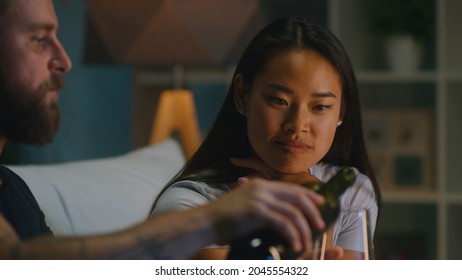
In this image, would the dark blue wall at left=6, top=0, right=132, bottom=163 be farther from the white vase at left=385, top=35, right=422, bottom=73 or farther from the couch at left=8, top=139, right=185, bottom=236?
the white vase at left=385, top=35, right=422, bottom=73

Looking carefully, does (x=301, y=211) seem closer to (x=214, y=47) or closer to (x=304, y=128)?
(x=304, y=128)

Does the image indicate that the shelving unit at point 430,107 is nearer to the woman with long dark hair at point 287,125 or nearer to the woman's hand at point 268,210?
the woman with long dark hair at point 287,125

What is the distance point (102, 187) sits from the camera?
1.08 m

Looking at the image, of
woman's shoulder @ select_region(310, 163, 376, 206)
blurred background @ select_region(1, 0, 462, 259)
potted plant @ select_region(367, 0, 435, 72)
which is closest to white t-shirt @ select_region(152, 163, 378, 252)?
woman's shoulder @ select_region(310, 163, 376, 206)

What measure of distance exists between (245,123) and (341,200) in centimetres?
12

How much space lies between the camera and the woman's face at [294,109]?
2.68ft

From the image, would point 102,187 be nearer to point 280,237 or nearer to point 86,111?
point 86,111

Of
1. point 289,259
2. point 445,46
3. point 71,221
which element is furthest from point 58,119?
point 445,46

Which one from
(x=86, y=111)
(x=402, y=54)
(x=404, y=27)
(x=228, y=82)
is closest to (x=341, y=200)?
(x=228, y=82)

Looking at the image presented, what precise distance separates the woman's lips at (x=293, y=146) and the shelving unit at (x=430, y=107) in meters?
0.30

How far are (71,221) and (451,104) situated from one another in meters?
0.69

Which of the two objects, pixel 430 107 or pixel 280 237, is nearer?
pixel 280 237

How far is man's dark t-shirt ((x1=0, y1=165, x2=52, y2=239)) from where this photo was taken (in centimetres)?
83

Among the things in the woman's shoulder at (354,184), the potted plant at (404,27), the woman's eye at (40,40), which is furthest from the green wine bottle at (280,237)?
the potted plant at (404,27)
